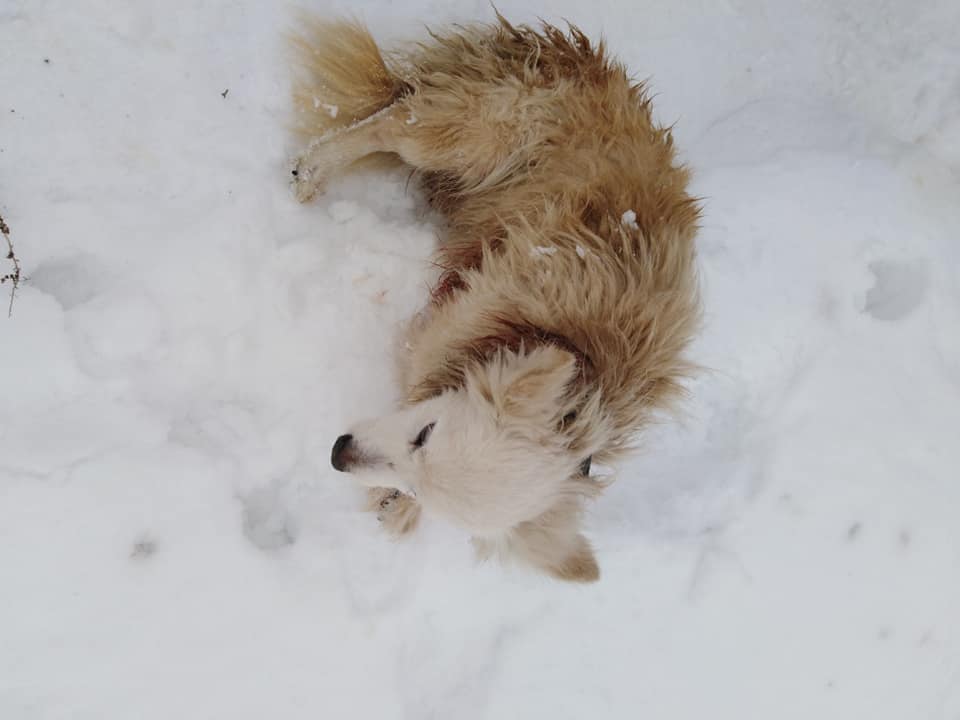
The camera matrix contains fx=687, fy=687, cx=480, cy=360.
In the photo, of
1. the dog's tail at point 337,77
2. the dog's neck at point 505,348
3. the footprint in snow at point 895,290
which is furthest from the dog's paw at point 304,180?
the footprint in snow at point 895,290

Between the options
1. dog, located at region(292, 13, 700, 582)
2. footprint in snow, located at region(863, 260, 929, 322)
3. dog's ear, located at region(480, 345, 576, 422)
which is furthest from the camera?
footprint in snow, located at region(863, 260, 929, 322)

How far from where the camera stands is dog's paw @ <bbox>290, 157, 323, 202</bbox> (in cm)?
271

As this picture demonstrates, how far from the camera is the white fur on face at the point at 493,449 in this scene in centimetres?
191

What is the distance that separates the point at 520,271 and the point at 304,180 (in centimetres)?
103

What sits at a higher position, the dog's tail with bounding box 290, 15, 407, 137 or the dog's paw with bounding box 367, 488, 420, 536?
the dog's tail with bounding box 290, 15, 407, 137

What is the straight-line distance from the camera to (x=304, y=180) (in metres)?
2.73

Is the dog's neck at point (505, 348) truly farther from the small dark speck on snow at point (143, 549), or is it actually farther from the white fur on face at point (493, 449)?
the small dark speck on snow at point (143, 549)

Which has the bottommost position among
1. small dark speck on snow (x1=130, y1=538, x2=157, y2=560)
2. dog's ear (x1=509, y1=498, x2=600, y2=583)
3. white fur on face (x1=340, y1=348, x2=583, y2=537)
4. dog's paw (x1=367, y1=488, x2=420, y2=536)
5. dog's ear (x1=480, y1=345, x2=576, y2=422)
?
small dark speck on snow (x1=130, y1=538, x2=157, y2=560)

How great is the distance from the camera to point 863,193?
324cm

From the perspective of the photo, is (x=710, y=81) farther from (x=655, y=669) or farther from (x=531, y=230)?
(x=655, y=669)

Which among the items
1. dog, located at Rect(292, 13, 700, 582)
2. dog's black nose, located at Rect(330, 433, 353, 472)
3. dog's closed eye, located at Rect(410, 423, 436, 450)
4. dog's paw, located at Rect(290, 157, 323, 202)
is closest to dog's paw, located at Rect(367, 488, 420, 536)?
dog, located at Rect(292, 13, 700, 582)

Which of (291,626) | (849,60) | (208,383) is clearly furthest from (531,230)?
(849,60)

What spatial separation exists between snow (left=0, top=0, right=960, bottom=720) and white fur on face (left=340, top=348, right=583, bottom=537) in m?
0.86

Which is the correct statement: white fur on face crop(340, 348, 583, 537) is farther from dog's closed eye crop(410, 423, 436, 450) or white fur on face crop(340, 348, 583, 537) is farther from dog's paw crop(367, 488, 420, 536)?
dog's paw crop(367, 488, 420, 536)
